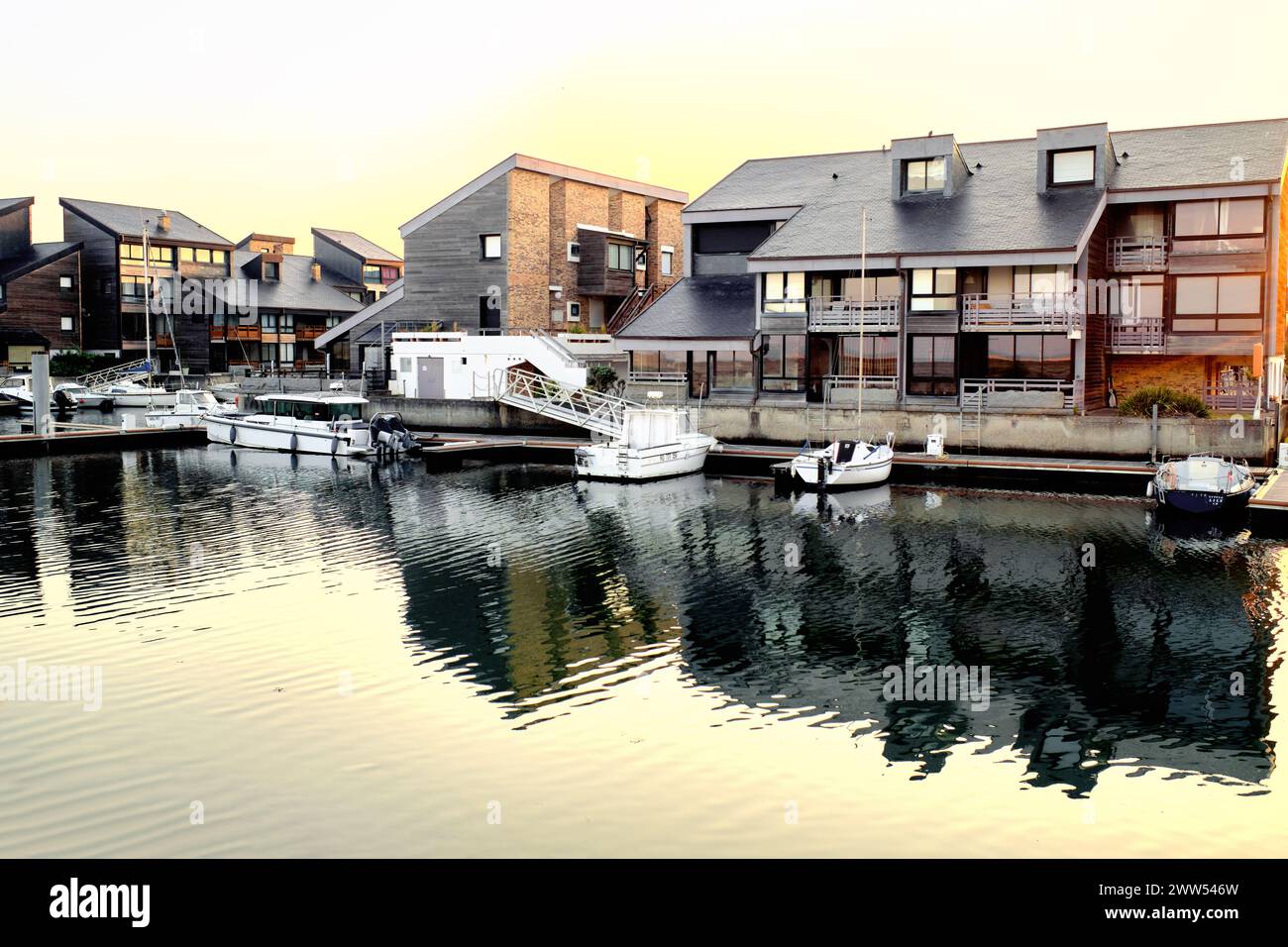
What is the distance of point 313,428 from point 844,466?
90.7ft

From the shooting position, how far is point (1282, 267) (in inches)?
2034

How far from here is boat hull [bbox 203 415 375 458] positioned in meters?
56.7

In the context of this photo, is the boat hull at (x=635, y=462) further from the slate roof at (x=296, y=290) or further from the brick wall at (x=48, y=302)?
the brick wall at (x=48, y=302)

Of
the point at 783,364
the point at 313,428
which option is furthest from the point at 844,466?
the point at 313,428

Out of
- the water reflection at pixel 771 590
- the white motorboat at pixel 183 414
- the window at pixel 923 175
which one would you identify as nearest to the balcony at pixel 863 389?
the water reflection at pixel 771 590

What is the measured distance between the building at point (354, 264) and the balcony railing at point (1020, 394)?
80150 mm

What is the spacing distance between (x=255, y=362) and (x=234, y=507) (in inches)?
2598

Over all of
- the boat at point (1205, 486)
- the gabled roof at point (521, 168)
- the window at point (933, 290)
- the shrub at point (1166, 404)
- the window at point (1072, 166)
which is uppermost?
the gabled roof at point (521, 168)

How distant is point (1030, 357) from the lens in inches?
1988

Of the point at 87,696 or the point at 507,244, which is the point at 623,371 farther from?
the point at 87,696

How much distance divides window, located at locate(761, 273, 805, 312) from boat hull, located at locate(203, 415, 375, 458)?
20451mm

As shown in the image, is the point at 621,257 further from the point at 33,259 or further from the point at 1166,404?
the point at 33,259

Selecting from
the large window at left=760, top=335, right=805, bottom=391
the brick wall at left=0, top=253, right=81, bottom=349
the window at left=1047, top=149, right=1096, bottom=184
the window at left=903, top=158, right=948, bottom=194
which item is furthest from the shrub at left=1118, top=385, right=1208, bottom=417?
the brick wall at left=0, top=253, right=81, bottom=349

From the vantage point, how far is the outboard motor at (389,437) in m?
56.3
